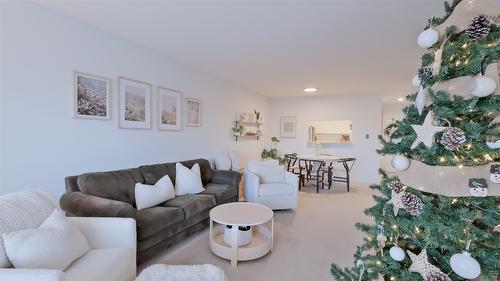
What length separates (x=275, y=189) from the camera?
3600mm

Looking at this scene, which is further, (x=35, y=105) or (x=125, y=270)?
(x=35, y=105)

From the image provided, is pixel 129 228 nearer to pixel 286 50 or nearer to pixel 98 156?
pixel 98 156

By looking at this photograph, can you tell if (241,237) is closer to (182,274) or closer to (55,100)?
(182,274)

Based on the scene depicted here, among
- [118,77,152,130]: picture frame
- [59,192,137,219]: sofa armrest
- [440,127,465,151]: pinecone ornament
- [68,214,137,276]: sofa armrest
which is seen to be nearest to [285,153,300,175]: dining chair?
[118,77,152,130]: picture frame

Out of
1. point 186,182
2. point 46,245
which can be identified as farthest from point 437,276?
point 186,182

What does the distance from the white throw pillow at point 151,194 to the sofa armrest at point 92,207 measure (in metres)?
0.45

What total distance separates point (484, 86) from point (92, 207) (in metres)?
2.59

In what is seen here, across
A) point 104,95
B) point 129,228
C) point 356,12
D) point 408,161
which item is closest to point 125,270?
point 129,228

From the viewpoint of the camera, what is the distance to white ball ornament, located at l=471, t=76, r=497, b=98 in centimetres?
93

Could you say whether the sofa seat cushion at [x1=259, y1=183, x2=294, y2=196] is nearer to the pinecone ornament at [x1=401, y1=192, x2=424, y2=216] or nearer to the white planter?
the white planter

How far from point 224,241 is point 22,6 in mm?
2871

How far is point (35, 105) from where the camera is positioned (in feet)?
6.97

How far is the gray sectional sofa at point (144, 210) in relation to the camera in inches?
77.7

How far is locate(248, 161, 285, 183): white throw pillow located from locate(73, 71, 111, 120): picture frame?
2285 mm
